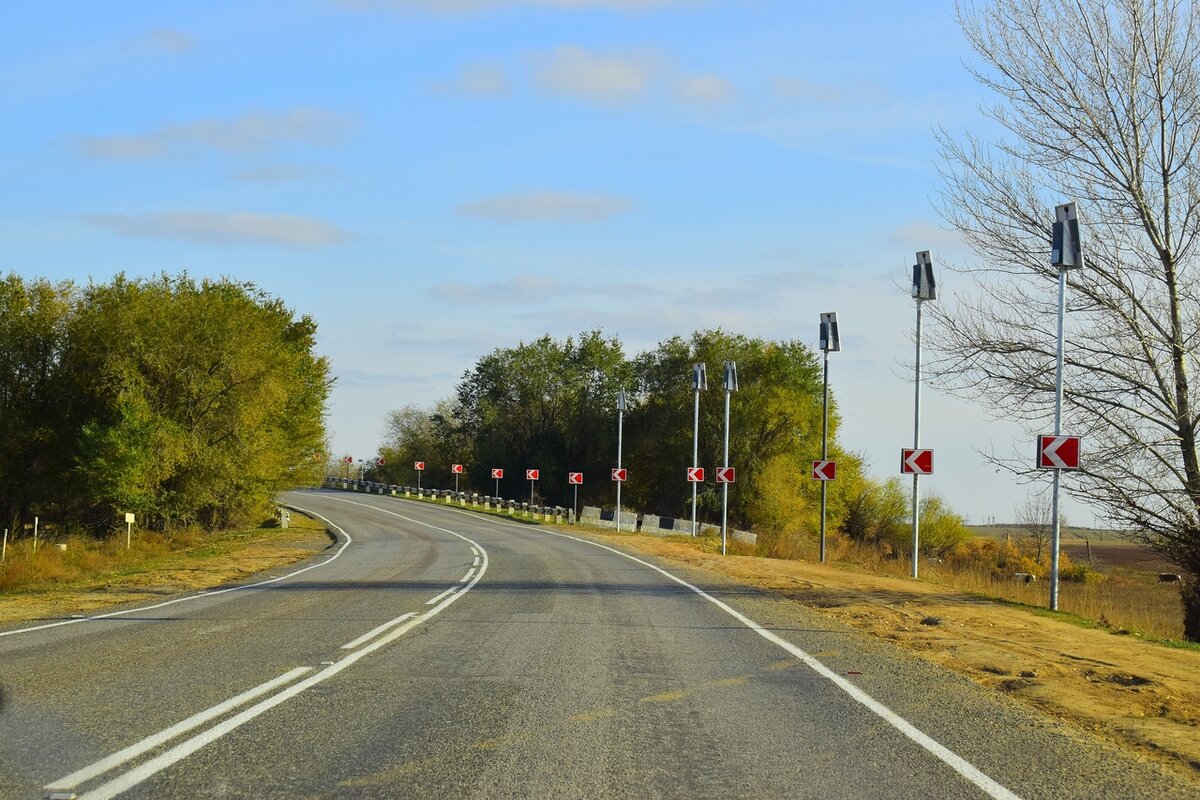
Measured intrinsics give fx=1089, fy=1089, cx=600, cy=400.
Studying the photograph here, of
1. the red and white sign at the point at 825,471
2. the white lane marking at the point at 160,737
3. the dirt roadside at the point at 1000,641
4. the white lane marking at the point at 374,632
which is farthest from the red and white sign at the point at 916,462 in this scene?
the white lane marking at the point at 160,737

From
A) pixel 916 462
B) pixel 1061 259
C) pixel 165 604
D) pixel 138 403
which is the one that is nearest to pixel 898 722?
pixel 165 604

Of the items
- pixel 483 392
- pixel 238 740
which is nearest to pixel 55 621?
pixel 238 740

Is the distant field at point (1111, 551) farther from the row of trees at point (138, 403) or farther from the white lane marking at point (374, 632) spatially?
the row of trees at point (138, 403)

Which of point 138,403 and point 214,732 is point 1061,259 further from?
point 138,403

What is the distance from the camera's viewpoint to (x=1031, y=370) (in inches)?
910

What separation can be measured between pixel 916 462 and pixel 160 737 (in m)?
26.2

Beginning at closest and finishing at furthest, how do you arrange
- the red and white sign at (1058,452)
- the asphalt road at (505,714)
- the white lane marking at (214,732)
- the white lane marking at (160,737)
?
the white lane marking at (214,732)
the white lane marking at (160,737)
the asphalt road at (505,714)
the red and white sign at (1058,452)

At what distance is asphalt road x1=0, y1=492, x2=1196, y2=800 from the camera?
643cm

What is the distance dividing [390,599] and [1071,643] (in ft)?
35.6

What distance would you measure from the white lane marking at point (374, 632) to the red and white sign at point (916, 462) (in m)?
18.5

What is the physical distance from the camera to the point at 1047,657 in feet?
45.2

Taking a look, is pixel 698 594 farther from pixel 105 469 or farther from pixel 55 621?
pixel 105 469

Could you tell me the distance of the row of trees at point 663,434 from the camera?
78.3m

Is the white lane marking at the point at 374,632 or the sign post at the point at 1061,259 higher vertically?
the sign post at the point at 1061,259
